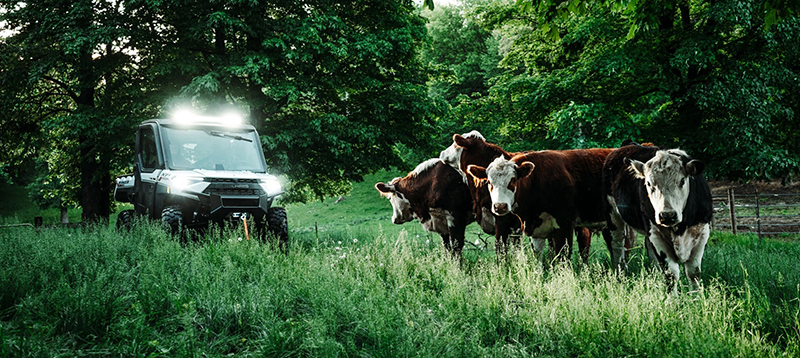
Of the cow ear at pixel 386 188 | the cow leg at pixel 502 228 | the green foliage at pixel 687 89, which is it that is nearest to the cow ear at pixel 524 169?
the cow leg at pixel 502 228

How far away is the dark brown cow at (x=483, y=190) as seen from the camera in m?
7.39

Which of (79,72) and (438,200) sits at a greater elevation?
(79,72)

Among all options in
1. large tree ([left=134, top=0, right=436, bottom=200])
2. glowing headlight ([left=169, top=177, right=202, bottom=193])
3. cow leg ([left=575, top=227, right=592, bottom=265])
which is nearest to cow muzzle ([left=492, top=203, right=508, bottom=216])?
cow leg ([left=575, top=227, right=592, bottom=265])

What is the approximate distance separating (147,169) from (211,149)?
1.28 metres

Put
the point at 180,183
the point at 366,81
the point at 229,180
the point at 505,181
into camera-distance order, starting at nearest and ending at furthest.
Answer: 1. the point at 505,181
2. the point at 180,183
3. the point at 229,180
4. the point at 366,81

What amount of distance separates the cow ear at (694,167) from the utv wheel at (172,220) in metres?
7.44

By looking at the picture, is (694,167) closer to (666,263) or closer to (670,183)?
(670,183)

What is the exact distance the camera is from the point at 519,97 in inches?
555

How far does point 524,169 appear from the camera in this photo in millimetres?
6617

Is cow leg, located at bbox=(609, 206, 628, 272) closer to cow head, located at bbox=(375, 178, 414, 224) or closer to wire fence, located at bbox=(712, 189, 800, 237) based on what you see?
cow head, located at bbox=(375, 178, 414, 224)

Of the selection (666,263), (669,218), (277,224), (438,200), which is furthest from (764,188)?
(277,224)

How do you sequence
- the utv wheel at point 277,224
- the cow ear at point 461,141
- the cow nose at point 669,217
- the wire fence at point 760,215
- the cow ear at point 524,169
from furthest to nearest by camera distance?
1. the wire fence at point 760,215
2. the utv wheel at point 277,224
3. the cow ear at point 461,141
4. the cow ear at point 524,169
5. the cow nose at point 669,217

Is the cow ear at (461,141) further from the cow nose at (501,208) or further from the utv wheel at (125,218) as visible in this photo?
the utv wheel at (125,218)

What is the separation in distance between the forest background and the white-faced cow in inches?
175
